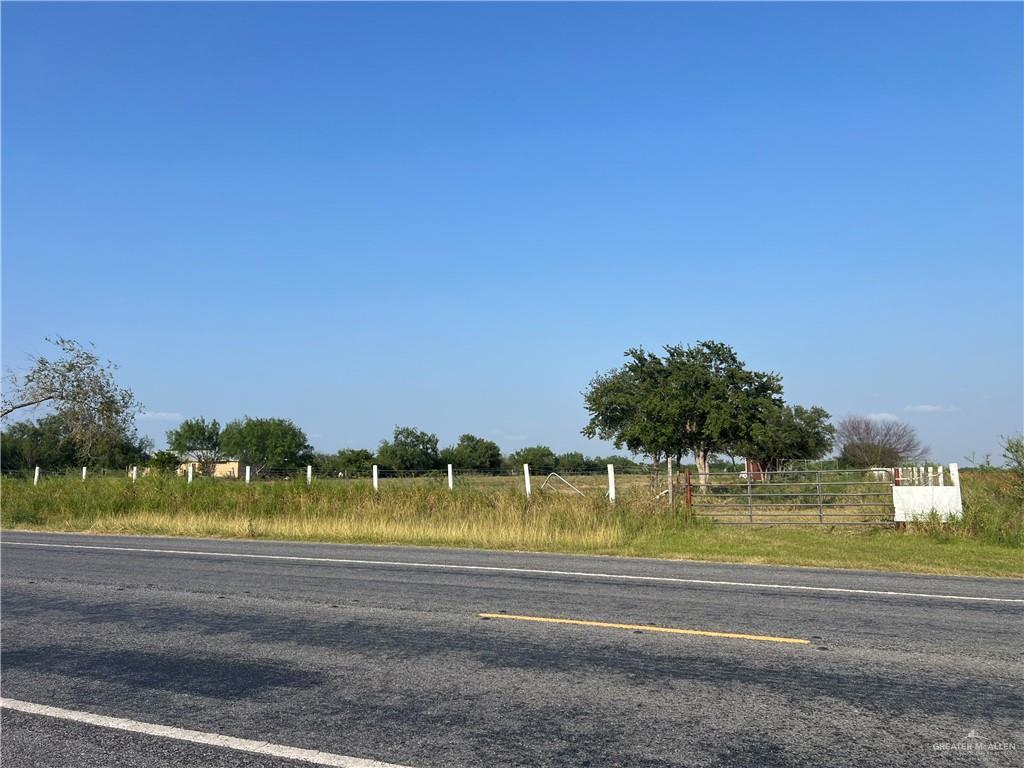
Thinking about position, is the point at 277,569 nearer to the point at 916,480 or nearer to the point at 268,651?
the point at 268,651

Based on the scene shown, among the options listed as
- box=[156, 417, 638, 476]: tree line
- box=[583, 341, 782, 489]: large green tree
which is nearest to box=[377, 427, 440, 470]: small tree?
box=[156, 417, 638, 476]: tree line

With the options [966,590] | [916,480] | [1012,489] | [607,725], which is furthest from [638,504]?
[607,725]

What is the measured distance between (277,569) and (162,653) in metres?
6.21

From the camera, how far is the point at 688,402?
152 feet

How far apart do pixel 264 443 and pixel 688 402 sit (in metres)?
61.7

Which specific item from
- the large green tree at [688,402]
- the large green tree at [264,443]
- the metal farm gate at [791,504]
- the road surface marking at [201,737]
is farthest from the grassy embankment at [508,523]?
the large green tree at [264,443]

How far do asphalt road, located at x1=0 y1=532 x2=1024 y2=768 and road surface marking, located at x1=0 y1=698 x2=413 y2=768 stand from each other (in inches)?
2.7

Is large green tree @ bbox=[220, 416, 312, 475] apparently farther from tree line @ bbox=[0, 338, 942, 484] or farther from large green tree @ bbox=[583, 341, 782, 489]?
large green tree @ bbox=[583, 341, 782, 489]

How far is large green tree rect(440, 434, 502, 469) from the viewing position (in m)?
91.1

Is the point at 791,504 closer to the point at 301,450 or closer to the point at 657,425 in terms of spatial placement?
the point at 657,425

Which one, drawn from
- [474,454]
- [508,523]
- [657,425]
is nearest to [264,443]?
[474,454]

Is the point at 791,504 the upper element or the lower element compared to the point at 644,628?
upper

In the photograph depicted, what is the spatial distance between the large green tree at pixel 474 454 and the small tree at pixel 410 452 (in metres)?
1.68

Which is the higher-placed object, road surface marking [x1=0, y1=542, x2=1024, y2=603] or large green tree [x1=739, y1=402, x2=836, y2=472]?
large green tree [x1=739, y1=402, x2=836, y2=472]
